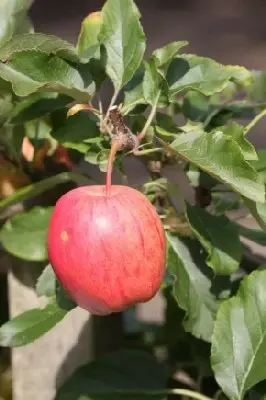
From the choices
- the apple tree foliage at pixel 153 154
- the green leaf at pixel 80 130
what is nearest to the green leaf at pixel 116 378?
the apple tree foliage at pixel 153 154

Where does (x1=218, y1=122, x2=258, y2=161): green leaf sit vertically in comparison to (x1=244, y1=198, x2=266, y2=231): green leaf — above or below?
above

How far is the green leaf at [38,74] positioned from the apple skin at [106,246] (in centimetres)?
7

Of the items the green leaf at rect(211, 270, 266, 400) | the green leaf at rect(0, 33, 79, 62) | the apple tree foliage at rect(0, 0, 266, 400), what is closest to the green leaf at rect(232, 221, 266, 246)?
the apple tree foliage at rect(0, 0, 266, 400)

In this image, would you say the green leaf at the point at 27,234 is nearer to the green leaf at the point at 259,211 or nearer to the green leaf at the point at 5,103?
the green leaf at the point at 5,103

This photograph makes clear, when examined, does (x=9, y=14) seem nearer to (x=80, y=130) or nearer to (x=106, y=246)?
(x=80, y=130)

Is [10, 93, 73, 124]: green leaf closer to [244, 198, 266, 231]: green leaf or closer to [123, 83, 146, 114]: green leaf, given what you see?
[123, 83, 146, 114]: green leaf

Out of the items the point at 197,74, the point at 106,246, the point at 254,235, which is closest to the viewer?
the point at 106,246

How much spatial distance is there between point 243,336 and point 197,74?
0.19 m

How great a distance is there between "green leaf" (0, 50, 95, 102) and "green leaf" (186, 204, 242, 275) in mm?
124

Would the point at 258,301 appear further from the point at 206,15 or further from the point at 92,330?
the point at 206,15

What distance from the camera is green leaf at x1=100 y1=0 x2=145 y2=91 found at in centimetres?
54

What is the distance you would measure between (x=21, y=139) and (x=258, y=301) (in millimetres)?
250

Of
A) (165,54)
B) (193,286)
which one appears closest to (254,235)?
(193,286)

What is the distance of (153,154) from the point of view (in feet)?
1.94
